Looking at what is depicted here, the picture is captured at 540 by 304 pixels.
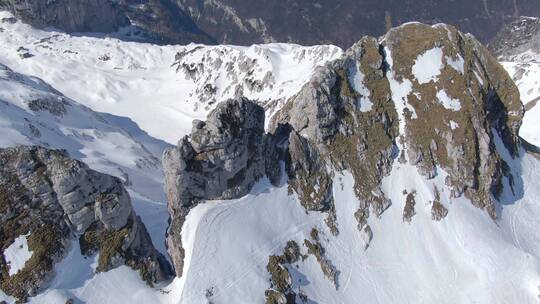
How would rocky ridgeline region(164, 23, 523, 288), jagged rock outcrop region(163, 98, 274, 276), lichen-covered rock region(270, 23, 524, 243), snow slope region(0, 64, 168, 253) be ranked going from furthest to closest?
snow slope region(0, 64, 168, 253) < lichen-covered rock region(270, 23, 524, 243) < rocky ridgeline region(164, 23, 523, 288) < jagged rock outcrop region(163, 98, 274, 276)

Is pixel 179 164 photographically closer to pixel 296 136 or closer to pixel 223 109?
pixel 223 109

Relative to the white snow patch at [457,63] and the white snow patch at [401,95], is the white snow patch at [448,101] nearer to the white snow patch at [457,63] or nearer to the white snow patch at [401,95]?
the white snow patch at [401,95]

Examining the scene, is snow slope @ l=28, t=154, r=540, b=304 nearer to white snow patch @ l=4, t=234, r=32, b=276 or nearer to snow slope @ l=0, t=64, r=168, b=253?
white snow patch @ l=4, t=234, r=32, b=276

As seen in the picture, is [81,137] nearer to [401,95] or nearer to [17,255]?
[17,255]

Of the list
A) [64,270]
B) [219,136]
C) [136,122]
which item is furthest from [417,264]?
[136,122]

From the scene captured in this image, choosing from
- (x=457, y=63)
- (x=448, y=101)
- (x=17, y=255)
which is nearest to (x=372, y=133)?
(x=448, y=101)

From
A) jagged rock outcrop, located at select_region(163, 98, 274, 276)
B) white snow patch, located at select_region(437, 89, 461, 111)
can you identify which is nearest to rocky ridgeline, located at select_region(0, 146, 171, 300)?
jagged rock outcrop, located at select_region(163, 98, 274, 276)
